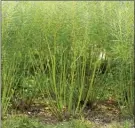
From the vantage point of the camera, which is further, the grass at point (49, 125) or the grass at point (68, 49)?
the grass at point (68, 49)

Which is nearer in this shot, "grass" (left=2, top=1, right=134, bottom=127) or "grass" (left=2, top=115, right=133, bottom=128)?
"grass" (left=2, top=115, right=133, bottom=128)

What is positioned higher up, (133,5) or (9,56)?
(133,5)

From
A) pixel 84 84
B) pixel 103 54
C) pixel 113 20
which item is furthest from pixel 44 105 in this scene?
pixel 113 20

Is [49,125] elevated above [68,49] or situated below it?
below

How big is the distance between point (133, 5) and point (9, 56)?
1.60 m

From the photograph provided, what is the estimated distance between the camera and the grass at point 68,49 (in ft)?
16.3

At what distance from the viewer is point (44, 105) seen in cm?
571

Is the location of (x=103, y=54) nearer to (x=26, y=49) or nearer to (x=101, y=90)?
(x=101, y=90)

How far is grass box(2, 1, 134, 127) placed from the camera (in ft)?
16.3

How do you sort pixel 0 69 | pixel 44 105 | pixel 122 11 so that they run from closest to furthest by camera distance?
pixel 0 69, pixel 122 11, pixel 44 105

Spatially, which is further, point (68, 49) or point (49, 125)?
point (68, 49)

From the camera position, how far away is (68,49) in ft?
16.8

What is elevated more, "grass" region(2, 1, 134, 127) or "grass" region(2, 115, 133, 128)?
"grass" region(2, 1, 134, 127)

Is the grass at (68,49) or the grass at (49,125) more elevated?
the grass at (68,49)
